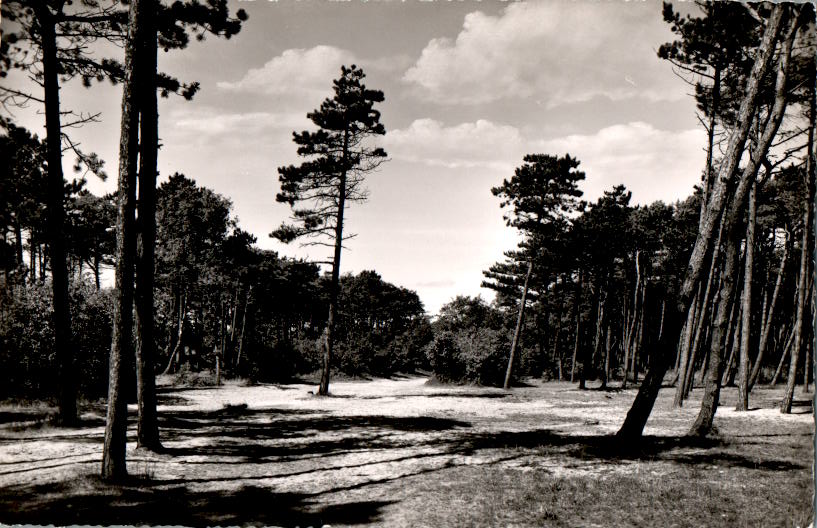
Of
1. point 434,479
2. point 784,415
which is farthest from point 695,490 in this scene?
point 784,415

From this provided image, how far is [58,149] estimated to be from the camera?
10.5m

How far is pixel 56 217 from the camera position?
10617 millimetres

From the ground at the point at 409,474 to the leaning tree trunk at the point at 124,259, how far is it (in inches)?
25.4

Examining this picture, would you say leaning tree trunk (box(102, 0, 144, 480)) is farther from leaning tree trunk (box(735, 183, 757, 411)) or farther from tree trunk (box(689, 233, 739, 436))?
leaning tree trunk (box(735, 183, 757, 411))

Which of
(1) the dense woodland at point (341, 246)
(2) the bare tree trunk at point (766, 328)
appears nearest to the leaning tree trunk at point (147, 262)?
(1) the dense woodland at point (341, 246)

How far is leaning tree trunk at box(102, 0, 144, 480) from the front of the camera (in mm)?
6848

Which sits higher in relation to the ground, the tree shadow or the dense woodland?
the dense woodland

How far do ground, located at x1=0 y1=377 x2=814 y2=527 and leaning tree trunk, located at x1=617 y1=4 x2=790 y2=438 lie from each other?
869mm

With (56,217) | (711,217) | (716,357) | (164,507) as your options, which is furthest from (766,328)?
(56,217)

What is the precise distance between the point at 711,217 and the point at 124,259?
9.94 metres

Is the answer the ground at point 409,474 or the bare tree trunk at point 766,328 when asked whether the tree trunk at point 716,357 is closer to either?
the ground at point 409,474

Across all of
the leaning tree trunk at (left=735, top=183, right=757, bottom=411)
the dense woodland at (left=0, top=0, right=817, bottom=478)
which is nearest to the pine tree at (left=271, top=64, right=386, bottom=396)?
the dense woodland at (left=0, top=0, right=817, bottom=478)

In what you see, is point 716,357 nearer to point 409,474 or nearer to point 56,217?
point 409,474

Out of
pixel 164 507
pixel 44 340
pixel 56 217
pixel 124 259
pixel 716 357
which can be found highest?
pixel 56 217
